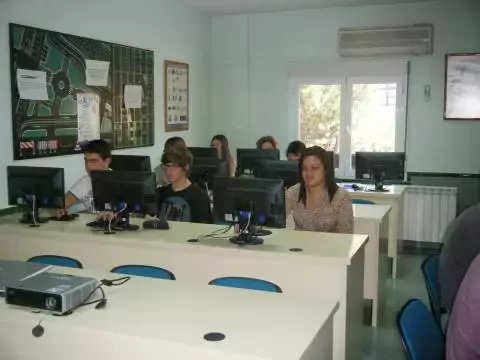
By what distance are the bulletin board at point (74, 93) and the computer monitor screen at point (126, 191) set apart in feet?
3.95

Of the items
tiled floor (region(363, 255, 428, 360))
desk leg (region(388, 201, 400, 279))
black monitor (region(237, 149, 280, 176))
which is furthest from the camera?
black monitor (region(237, 149, 280, 176))

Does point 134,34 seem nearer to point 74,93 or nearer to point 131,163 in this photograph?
point 74,93

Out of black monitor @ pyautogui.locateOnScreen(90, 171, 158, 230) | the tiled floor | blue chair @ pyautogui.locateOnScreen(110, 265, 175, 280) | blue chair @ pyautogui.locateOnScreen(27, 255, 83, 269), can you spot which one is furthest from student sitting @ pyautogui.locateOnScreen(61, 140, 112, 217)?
the tiled floor

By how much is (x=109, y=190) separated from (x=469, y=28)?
4.87 meters

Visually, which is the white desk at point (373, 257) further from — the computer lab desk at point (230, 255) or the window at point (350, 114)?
the window at point (350, 114)

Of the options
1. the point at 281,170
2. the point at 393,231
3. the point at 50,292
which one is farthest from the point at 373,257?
the point at 50,292

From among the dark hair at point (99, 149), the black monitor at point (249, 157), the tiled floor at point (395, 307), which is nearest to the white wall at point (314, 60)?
the tiled floor at point (395, 307)

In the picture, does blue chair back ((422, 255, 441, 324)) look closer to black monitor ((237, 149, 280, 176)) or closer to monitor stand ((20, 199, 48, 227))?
monitor stand ((20, 199, 48, 227))

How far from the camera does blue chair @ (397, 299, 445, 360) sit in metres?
2.04

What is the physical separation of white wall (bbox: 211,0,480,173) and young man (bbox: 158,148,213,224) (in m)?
3.61

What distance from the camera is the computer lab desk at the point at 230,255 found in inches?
117

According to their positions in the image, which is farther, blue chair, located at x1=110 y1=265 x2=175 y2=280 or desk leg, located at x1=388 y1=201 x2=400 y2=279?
desk leg, located at x1=388 y1=201 x2=400 y2=279

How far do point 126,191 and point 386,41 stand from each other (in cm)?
440

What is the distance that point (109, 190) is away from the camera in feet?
11.6
